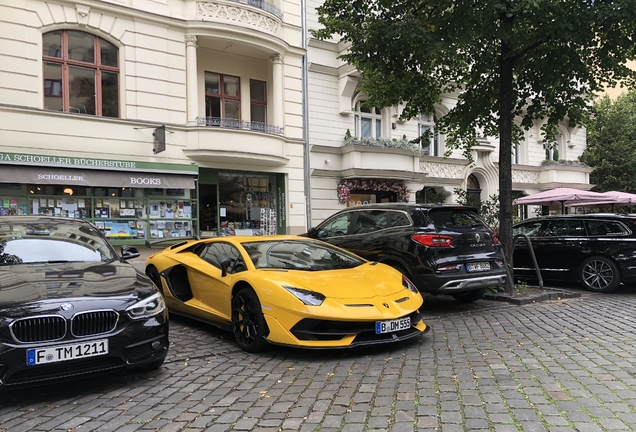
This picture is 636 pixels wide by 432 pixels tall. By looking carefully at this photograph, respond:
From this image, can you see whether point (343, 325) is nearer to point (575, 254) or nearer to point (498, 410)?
point (498, 410)

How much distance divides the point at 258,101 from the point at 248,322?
42.7 feet

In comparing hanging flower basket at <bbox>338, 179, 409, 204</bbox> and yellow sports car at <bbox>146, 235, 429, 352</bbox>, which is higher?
hanging flower basket at <bbox>338, 179, 409, 204</bbox>

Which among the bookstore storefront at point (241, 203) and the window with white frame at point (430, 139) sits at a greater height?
the window with white frame at point (430, 139)

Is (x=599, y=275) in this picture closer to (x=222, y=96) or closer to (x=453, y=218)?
(x=453, y=218)

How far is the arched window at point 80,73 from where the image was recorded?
502 inches

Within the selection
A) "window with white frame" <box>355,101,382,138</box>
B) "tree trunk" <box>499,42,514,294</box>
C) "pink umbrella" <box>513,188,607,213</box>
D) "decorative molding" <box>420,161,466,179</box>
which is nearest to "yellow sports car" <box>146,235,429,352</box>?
"tree trunk" <box>499,42,514,294</box>

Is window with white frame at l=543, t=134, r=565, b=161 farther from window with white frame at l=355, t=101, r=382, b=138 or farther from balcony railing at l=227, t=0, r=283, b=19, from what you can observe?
balcony railing at l=227, t=0, r=283, b=19

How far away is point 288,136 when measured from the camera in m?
16.5

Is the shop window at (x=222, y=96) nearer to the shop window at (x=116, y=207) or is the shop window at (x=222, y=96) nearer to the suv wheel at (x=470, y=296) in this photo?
the shop window at (x=116, y=207)

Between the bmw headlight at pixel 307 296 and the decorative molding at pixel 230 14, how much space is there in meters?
12.3

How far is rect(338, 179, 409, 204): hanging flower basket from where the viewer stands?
59.3 feet

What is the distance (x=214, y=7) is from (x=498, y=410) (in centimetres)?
1445

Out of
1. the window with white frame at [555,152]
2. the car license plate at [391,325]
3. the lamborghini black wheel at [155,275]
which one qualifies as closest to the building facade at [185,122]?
the lamborghini black wheel at [155,275]

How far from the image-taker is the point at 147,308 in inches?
163
